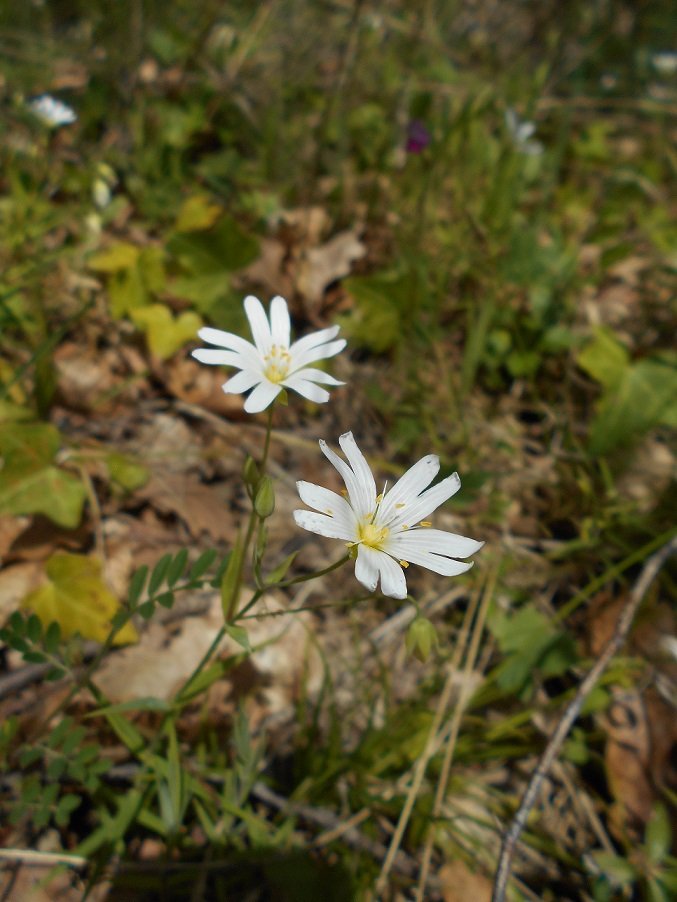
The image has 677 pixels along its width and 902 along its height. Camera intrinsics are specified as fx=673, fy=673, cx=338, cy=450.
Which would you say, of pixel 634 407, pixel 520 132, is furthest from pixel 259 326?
pixel 520 132

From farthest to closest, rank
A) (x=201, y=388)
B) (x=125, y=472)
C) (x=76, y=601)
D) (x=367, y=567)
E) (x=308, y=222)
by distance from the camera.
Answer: (x=308, y=222)
(x=201, y=388)
(x=125, y=472)
(x=76, y=601)
(x=367, y=567)

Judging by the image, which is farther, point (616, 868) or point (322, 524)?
point (616, 868)

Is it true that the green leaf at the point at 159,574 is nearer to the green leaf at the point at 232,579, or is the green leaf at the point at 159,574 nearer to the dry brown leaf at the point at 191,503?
the green leaf at the point at 232,579

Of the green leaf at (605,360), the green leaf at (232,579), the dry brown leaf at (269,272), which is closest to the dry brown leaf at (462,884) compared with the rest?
the green leaf at (232,579)

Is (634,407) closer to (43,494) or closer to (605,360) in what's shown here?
(605,360)

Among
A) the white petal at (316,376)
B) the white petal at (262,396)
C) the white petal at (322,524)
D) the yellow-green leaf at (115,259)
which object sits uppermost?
the yellow-green leaf at (115,259)

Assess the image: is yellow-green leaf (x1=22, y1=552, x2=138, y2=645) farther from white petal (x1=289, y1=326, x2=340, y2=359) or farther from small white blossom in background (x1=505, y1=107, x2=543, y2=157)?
small white blossom in background (x1=505, y1=107, x2=543, y2=157)

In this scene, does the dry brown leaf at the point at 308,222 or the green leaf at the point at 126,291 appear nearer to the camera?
the green leaf at the point at 126,291
